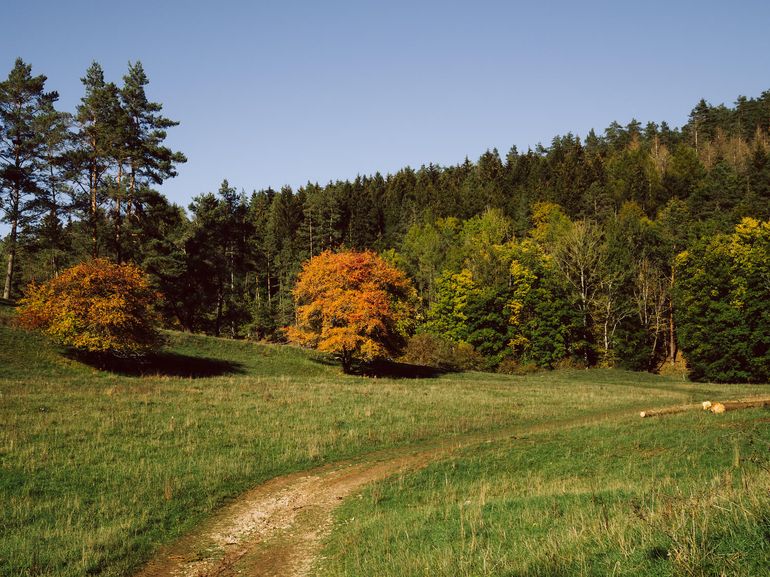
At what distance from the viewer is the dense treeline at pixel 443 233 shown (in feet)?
155

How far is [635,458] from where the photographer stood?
15.1m

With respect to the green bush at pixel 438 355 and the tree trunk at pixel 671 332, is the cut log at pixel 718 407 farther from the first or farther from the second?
the tree trunk at pixel 671 332

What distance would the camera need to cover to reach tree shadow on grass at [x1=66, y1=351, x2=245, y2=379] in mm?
35719

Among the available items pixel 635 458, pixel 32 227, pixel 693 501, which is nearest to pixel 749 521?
pixel 693 501

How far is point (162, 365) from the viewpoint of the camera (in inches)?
1563

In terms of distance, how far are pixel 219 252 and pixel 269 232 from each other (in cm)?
4235

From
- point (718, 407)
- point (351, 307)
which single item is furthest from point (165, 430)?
point (351, 307)

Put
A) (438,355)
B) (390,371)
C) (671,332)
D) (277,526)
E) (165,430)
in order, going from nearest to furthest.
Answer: (277,526) < (165,430) < (390,371) < (438,355) < (671,332)

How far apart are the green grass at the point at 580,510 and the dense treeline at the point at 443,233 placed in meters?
44.3

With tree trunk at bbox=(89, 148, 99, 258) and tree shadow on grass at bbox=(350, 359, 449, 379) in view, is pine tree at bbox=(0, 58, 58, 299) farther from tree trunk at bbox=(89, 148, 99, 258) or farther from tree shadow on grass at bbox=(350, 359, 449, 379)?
tree shadow on grass at bbox=(350, 359, 449, 379)

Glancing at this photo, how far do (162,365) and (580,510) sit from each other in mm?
37331

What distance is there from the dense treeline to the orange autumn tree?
19.5 meters

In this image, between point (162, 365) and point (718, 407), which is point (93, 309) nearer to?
point (162, 365)

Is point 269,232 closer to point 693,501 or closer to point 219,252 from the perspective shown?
point 219,252
